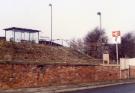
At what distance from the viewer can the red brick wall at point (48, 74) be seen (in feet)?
98.4

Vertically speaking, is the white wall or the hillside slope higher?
the hillside slope

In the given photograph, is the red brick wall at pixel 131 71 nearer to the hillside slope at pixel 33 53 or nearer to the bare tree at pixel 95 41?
the hillside slope at pixel 33 53

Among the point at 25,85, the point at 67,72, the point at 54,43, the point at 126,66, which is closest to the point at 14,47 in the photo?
the point at 67,72

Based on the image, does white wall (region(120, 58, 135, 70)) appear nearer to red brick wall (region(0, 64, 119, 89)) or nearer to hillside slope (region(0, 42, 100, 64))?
red brick wall (region(0, 64, 119, 89))

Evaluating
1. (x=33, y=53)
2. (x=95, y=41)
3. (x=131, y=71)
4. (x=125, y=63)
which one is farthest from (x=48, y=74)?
(x=95, y=41)

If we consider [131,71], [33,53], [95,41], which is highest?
[95,41]

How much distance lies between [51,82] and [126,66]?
1571 centimetres

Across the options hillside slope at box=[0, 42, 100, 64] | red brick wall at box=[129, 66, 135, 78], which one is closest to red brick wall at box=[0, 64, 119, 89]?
hillside slope at box=[0, 42, 100, 64]

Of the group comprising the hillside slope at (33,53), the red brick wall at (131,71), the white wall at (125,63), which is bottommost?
the red brick wall at (131,71)

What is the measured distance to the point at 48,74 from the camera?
33594mm

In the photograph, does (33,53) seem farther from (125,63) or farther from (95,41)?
(95,41)

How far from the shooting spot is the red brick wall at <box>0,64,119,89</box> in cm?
2998

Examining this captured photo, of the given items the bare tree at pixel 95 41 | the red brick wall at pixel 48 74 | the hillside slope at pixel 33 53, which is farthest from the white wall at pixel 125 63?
the bare tree at pixel 95 41

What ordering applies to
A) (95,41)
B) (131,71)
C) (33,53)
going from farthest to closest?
(95,41), (131,71), (33,53)
